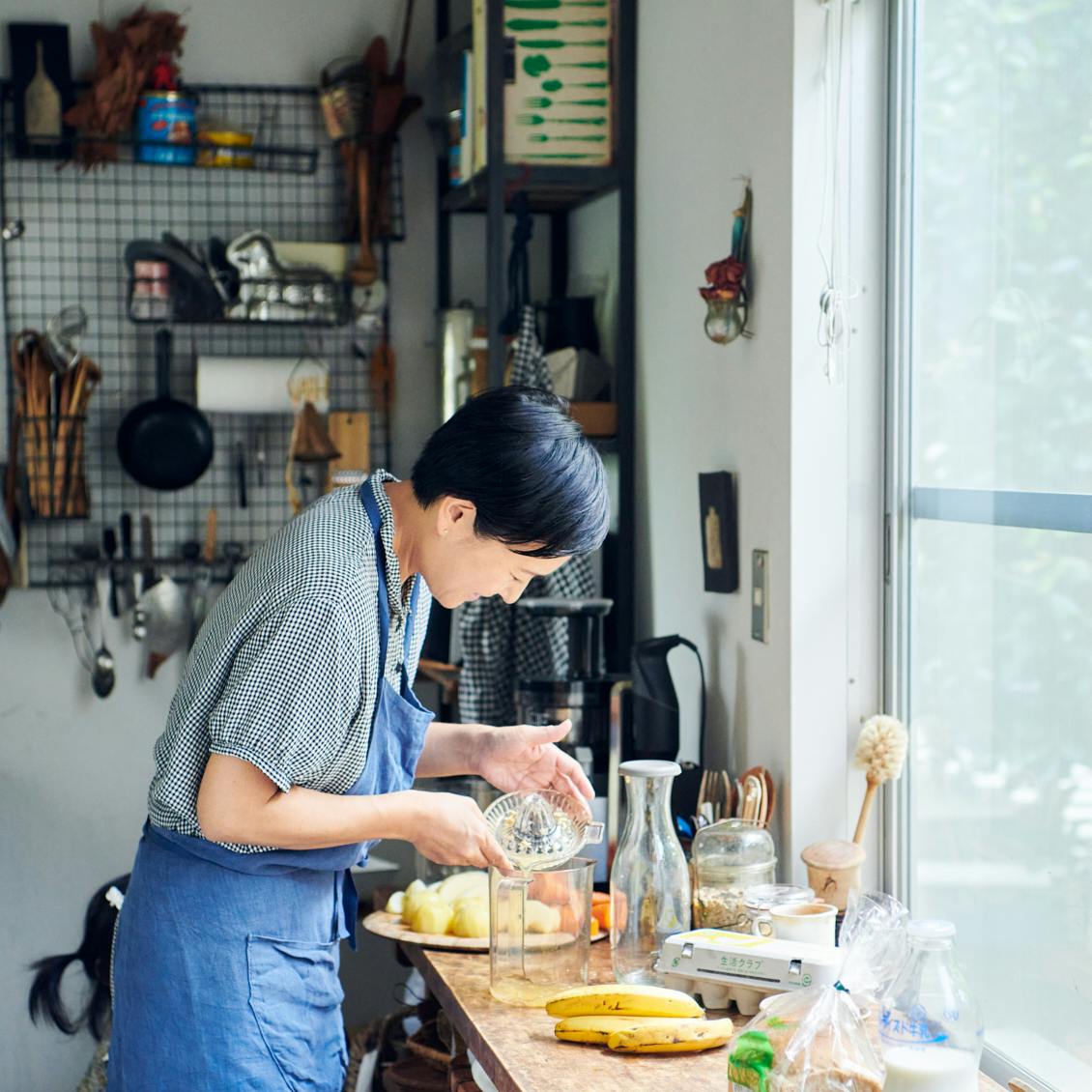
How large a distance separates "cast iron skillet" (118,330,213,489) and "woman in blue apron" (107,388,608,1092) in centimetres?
166

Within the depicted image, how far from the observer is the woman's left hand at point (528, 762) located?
184cm

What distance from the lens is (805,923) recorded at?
169cm

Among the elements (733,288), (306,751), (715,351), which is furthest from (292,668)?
(715,351)

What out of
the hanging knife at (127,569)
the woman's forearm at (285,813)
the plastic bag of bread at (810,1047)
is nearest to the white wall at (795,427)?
the plastic bag of bread at (810,1047)

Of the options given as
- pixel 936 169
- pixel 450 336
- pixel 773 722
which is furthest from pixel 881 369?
pixel 450 336

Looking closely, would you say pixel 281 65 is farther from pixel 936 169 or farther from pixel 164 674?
pixel 936 169

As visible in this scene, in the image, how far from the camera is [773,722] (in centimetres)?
208

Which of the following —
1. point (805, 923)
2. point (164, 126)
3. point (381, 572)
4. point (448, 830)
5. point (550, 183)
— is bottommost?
point (805, 923)

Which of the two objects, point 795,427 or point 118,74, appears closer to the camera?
point 795,427

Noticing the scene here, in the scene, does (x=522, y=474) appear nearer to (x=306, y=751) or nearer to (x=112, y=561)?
(x=306, y=751)

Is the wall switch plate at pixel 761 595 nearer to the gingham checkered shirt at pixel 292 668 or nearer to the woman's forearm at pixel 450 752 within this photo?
the woman's forearm at pixel 450 752

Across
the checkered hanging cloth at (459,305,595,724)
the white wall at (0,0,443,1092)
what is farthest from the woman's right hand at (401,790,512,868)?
the white wall at (0,0,443,1092)

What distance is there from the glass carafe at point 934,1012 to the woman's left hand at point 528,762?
0.55 m

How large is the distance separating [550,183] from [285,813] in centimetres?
159
